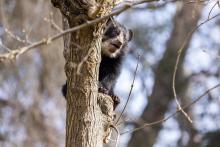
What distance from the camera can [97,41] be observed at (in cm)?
349

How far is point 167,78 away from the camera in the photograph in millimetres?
13195

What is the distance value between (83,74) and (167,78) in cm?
975

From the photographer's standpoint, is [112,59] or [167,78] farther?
[167,78]

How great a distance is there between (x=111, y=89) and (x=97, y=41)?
2.98 meters

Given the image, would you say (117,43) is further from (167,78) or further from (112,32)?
(167,78)

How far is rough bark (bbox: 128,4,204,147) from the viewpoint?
12905 millimetres

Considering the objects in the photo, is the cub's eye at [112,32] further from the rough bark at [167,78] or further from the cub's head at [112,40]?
the rough bark at [167,78]

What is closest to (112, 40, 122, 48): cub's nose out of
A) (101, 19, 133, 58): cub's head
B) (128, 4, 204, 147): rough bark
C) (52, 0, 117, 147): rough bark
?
(101, 19, 133, 58): cub's head

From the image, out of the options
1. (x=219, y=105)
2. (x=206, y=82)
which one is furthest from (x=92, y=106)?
(x=206, y=82)

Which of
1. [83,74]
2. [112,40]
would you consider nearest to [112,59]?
[112,40]

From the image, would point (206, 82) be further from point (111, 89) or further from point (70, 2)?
point (70, 2)

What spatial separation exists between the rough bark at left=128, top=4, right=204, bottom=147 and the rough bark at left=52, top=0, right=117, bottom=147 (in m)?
9.11

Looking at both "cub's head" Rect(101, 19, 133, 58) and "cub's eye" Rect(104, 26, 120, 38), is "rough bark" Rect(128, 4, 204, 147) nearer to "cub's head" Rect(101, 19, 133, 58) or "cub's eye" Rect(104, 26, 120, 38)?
"cub's head" Rect(101, 19, 133, 58)

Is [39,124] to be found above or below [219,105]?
below
